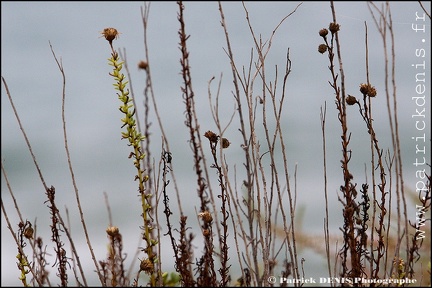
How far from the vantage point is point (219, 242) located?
7.19ft

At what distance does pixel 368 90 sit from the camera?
85.8 inches

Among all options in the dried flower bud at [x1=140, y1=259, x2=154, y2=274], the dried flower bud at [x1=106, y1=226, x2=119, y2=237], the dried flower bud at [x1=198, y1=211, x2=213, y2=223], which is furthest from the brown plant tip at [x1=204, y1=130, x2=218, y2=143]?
the dried flower bud at [x1=140, y1=259, x2=154, y2=274]

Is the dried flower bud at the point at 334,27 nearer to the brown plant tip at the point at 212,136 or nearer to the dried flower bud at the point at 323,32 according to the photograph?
the dried flower bud at the point at 323,32

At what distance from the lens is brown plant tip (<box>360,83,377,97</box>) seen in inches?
85.7

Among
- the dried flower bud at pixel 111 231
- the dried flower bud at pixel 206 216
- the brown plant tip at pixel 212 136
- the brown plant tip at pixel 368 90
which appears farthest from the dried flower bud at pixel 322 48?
the dried flower bud at pixel 111 231

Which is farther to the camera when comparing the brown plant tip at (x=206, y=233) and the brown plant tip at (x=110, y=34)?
the brown plant tip at (x=206, y=233)

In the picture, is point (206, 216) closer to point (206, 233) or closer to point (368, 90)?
point (206, 233)

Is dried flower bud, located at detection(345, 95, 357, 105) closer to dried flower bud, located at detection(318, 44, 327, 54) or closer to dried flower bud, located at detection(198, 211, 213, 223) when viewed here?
dried flower bud, located at detection(318, 44, 327, 54)

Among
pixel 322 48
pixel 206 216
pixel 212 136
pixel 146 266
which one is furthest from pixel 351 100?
pixel 146 266

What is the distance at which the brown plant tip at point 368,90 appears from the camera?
2.18 metres

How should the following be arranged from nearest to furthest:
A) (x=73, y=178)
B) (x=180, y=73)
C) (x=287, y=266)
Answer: (x=73, y=178), (x=180, y=73), (x=287, y=266)

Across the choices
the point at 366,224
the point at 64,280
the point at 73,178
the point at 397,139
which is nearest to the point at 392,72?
the point at 397,139

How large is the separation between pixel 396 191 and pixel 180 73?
3.38ft

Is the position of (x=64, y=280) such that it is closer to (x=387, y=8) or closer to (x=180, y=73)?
(x=180, y=73)
